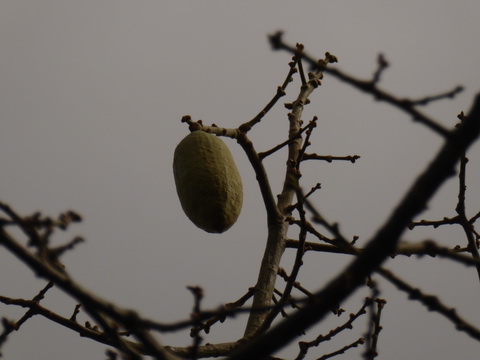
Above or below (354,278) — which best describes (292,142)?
above

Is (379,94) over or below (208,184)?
below

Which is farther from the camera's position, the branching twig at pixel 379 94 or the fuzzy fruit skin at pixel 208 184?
the fuzzy fruit skin at pixel 208 184

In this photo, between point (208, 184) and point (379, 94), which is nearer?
point (379, 94)

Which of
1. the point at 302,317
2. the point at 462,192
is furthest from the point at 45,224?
the point at 462,192

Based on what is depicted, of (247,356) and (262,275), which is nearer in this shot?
(247,356)

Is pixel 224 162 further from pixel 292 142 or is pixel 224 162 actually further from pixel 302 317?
pixel 302 317

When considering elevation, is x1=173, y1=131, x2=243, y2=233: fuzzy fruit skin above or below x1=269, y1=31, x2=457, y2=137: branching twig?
above

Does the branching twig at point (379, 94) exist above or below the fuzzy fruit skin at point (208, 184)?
below

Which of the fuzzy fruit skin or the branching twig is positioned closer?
the branching twig
